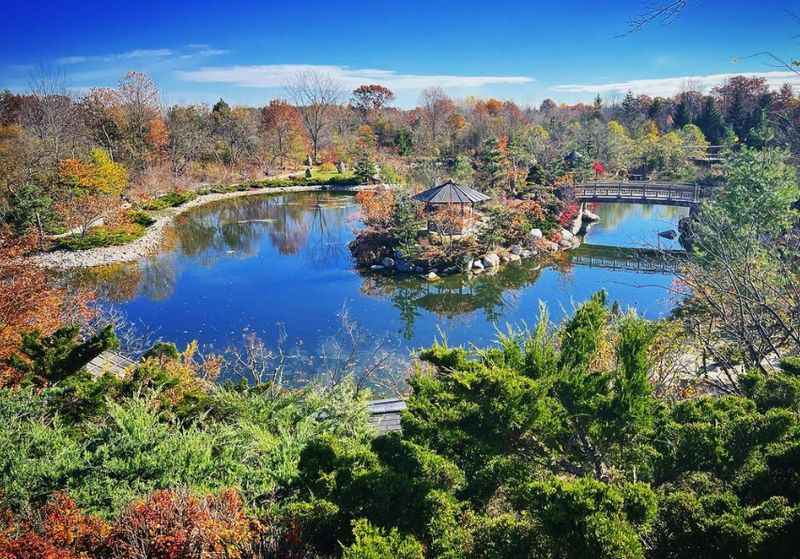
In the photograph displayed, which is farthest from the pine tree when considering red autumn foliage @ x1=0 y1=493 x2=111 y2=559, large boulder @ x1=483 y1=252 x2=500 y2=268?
red autumn foliage @ x1=0 y1=493 x2=111 y2=559

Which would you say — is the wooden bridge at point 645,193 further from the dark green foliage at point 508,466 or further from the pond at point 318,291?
the dark green foliage at point 508,466

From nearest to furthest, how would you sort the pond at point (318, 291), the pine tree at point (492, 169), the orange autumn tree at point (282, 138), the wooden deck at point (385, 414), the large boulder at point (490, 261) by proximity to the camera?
1. the wooden deck at point (385, 414)
2. the pond at point (318, 291)
3. the large boulder at point (490, 261)
4. the pine tree at point (492, 169)
5. the orange autumn tree at point (282, 138)

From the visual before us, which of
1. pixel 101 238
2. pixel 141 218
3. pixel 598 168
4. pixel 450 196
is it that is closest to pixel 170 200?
pixel 141 218

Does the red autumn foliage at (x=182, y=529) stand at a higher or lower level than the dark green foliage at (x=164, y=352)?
higher

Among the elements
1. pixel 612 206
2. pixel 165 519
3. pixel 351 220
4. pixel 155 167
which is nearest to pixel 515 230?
pixel 351 220

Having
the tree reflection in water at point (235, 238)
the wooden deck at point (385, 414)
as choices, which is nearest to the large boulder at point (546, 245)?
the tree reflection in water at point (235, 238)

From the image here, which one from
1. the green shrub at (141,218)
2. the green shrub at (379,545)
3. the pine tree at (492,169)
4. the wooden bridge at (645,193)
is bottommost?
the green shrub at (379,545)

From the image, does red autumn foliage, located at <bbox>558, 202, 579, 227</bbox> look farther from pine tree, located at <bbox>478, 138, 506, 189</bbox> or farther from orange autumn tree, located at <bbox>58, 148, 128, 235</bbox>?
orange autumn tree, located at <bbox>58, 148, 128, 235</bbox>
